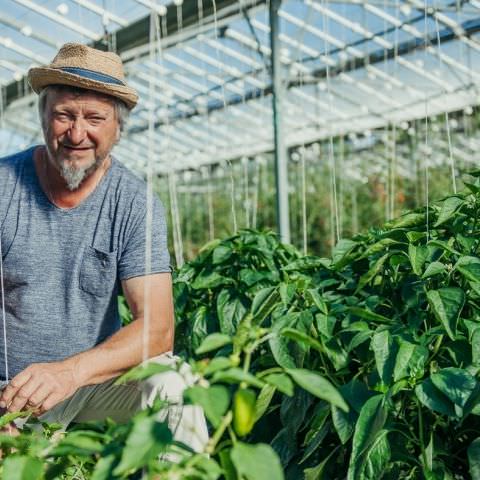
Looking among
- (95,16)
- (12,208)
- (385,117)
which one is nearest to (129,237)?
(12,208)

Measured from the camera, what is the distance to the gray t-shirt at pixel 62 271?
1952 millimetres

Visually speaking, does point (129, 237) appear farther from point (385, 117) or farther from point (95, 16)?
point (385, 117)

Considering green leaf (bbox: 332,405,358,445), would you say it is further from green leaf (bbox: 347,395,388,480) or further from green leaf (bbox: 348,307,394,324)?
green leaf (bbox: 348,307,394,324)

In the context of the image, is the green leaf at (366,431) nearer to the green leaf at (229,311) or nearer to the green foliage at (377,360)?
the green foliage at (377,360)

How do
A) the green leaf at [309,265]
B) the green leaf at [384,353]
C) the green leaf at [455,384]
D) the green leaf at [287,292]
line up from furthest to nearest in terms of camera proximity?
the green leaf at [309,265], the green leaf at [287,292], the green leaf at [384,353], the green leaf at [455,384]

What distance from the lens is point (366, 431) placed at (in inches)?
52.3

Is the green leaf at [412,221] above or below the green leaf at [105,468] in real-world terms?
above

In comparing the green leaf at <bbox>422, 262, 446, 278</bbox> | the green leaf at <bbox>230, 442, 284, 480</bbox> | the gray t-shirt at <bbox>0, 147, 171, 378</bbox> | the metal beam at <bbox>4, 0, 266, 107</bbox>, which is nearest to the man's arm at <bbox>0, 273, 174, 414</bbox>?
the gray t-shirt at <bbox>0, 147, 171, 378</bbox>

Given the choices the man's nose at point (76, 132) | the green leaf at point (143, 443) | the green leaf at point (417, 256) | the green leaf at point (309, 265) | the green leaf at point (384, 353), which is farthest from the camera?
the green leaf at point (309, 265)

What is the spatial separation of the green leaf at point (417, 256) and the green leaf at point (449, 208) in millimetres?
111

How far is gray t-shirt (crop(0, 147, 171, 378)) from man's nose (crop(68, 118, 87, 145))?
176 mm

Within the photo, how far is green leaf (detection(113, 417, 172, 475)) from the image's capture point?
0.81 metres

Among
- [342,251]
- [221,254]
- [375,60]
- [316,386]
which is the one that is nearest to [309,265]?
[342,251]

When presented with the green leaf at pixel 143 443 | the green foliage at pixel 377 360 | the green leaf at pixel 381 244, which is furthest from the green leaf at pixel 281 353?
the green leaf at pixel 143 443
